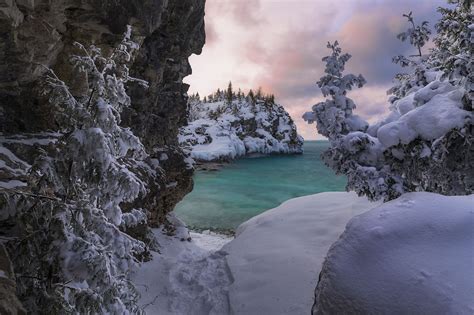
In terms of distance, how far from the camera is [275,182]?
49.1m

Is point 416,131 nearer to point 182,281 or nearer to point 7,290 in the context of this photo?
point 7,290

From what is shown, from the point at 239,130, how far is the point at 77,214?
89.9 meters

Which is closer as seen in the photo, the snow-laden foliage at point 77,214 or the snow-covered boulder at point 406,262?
the snow-laden foliage at point 77,214

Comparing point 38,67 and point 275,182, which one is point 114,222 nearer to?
point 38,67

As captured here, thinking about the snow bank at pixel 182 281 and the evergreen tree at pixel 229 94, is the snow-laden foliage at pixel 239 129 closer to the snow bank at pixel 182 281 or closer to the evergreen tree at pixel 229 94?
the evergreen tree at pixel 229 94

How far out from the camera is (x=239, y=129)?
9456cm

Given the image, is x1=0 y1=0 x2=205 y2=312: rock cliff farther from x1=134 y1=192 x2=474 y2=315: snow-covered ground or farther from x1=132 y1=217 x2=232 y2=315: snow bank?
x1=134 y1=192 x2=474 y2=315: snow-covered ground

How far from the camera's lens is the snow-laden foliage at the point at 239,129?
7788 cm

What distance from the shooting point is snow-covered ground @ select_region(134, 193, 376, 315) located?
1041 centimetres

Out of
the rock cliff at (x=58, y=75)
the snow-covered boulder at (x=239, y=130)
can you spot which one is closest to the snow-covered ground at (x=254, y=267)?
the rock cliff at (x=58, y=75)

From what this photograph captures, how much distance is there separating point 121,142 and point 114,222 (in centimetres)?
136

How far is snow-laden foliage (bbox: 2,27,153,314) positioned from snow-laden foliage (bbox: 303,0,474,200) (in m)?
6.45

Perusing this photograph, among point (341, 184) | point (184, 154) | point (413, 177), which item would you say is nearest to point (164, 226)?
point (184, 154)

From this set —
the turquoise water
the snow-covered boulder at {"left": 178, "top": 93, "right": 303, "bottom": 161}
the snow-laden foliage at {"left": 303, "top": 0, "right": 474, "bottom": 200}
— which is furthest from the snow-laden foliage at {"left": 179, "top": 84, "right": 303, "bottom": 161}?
the snow-laden foliage at {"left": 303, "top": 0, "right": 474, "bottom": 200}
